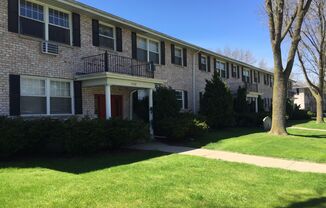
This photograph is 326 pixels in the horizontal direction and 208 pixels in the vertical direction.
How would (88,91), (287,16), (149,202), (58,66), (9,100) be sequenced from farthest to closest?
(287,16) → (88,91) → (58,66) → (9,100) → (149,202)

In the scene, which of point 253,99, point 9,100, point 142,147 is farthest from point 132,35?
point 253,99

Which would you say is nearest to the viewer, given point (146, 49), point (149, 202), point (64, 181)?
point (149, 202)

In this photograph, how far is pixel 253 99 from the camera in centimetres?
3609

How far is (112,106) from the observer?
17234 mm

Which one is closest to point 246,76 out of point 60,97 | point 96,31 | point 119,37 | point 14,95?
point 119,37

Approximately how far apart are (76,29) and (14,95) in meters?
4.11

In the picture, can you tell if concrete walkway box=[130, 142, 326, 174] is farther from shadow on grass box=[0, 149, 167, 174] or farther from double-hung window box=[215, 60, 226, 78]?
double-hung window box=[215, 60, 226, 78]

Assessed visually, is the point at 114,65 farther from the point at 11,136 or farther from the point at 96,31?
the point at 11,136

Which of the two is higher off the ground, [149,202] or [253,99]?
[253,99]

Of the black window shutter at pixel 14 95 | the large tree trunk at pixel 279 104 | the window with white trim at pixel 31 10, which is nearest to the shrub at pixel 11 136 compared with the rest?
the black window shutter at pixel 14 95

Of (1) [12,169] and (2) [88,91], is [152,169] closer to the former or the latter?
(1) [12,169]

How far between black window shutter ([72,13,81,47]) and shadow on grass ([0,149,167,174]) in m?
5.34

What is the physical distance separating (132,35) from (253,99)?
2090 centimetres

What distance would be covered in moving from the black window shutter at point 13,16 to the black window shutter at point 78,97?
10.8ft
